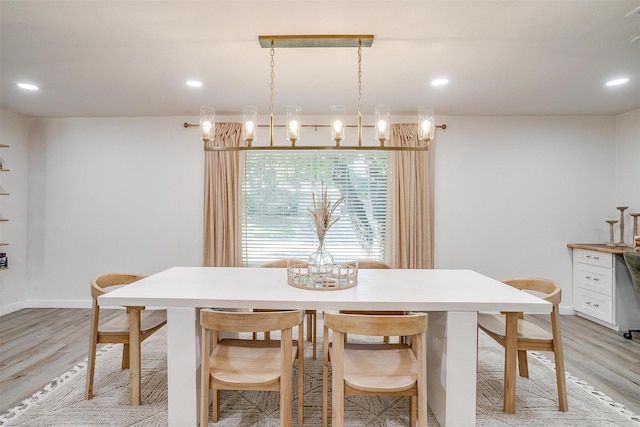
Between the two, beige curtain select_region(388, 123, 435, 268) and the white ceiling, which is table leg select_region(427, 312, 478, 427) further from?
beige curtain select_region(388, 123, 435, 268)

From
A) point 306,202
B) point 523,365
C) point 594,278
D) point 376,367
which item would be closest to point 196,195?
point 306,202

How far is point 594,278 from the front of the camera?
12.6 feet

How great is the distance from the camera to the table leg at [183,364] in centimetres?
188

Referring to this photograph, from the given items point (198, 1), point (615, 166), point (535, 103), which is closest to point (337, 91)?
point (198, 1)

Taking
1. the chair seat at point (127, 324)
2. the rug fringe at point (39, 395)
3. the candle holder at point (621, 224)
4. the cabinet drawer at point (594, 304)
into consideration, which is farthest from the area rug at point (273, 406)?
the candle holder at point (621, 224)

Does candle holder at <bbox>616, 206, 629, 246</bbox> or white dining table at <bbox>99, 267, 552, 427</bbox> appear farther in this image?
candle holder at <bbox>616, 206, 629, 246</bbox>

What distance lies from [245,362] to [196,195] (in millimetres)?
2938

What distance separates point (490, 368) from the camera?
2.75 m

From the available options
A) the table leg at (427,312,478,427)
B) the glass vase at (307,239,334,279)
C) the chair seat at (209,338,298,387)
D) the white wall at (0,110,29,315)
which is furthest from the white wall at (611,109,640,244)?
the white wall at (0,110,29,315)

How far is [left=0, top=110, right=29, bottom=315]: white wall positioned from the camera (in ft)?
13.3

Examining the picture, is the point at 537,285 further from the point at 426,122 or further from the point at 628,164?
the point at 628,164

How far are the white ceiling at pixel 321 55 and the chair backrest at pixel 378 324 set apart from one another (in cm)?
171

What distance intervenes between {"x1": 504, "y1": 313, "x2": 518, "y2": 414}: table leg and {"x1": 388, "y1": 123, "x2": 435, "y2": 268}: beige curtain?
6.38 feet

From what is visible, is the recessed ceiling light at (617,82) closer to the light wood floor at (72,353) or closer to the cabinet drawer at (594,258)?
the cabinet drawer at (594,258)
